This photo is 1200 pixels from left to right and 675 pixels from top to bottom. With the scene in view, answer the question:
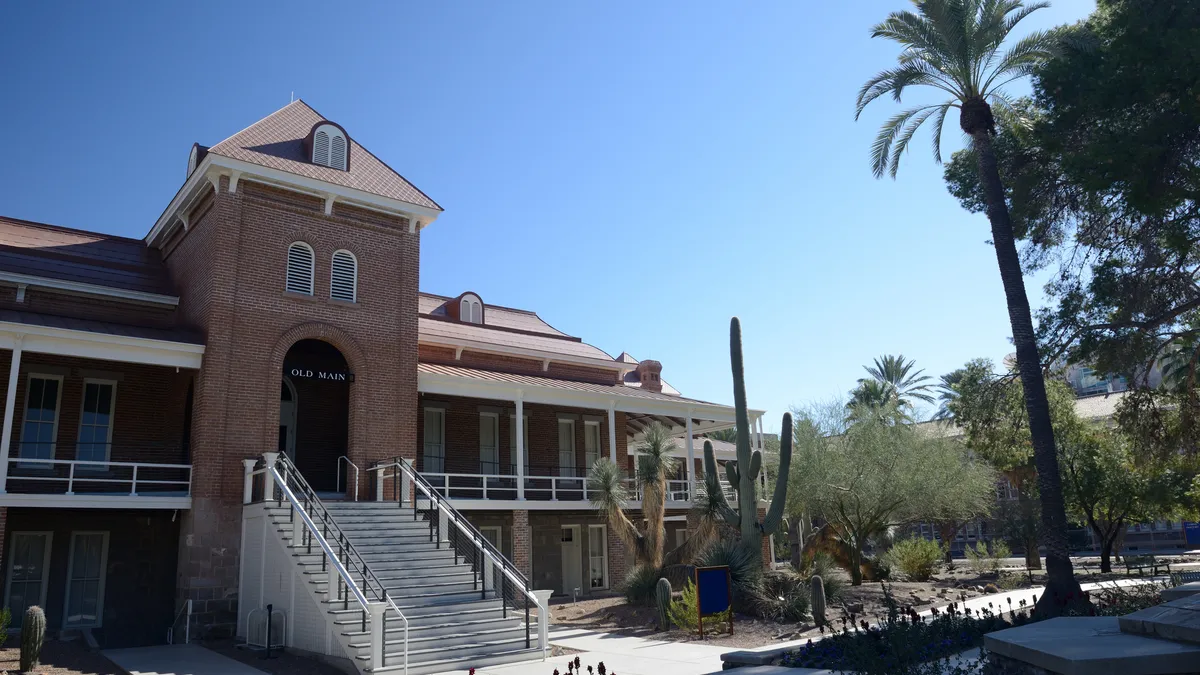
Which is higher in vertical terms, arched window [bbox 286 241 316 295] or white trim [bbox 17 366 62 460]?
arched window [bbox 286 241 316 295]

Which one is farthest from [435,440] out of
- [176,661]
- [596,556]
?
[176,661]

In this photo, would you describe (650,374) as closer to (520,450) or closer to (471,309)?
(471,309)

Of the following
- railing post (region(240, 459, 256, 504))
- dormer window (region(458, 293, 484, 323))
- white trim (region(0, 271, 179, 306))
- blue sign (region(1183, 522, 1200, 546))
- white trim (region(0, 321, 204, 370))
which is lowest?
blue sign (region(1183, 522, 1200, 546))

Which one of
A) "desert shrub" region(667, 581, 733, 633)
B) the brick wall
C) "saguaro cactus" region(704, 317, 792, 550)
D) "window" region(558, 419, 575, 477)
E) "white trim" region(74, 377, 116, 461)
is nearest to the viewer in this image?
"desert shrub" region(667, 581, 733, 633)

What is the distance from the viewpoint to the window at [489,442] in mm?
25688

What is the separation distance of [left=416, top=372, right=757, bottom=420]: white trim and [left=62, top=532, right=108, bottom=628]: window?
8.10m

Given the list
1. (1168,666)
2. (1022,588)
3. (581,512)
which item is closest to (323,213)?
(581,512)

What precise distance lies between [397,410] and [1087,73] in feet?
54.9

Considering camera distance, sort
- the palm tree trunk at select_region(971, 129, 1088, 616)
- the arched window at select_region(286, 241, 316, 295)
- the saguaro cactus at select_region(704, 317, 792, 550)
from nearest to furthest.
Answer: the palm tree trunk at select_region(971, 129, 1088, 616)
the saguaro cactus at select_region(704, 317, 792, 550)
the arched window at select_region(286, 241, 316, 295)

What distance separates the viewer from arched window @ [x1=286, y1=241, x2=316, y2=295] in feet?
65.9

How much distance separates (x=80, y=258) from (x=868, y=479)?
22.7m

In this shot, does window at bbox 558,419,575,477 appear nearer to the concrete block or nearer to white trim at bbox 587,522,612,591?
white trim at bbox 587,522,612,591

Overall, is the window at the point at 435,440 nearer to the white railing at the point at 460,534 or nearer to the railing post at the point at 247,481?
the white railing at the point at 460,534

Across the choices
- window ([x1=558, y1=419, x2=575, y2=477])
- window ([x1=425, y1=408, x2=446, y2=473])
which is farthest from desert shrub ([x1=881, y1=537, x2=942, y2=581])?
window ([x1=425, y1=408, x2=446, y2=473])
